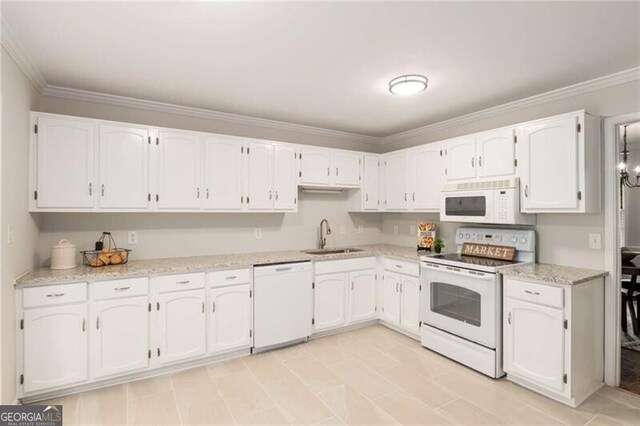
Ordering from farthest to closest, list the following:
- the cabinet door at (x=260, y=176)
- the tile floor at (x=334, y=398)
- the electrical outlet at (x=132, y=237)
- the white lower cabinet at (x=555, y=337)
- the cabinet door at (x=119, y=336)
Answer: the cabinet door at (x=260, y=176)
the electrical outlet at (x=132, y=237)
the cabinet door at (x=119, y=336)
the white lower cabinet at (x=555, y=337)
the tile floor at (x=334, y=398)

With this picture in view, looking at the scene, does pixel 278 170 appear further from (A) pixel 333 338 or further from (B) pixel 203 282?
(A) pixel 333 338

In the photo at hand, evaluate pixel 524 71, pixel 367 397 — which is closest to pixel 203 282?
pixel 367 397

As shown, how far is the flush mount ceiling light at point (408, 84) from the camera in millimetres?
2707

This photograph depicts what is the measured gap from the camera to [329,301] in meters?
3.74

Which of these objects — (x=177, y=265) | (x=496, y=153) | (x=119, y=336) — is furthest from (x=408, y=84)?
(x=119, y=336)

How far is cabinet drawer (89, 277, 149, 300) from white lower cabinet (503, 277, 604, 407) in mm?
3036

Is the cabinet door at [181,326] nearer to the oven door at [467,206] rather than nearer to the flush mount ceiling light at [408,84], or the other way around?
the flush mount ceiling light at [408,84]

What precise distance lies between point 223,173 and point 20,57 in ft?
5.56

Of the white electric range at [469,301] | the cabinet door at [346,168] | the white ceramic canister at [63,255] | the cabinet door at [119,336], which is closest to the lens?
the cabinet door at [119,336]

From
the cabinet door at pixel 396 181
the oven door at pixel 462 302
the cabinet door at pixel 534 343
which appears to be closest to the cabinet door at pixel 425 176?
the cabinet door at pixel 396 181

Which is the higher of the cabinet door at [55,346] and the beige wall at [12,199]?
the beige wall at [12,199]

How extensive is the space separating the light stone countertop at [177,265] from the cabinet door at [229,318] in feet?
0.83

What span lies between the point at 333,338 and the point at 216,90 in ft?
9.35

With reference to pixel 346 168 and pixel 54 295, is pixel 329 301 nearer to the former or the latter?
pixel 346 168
